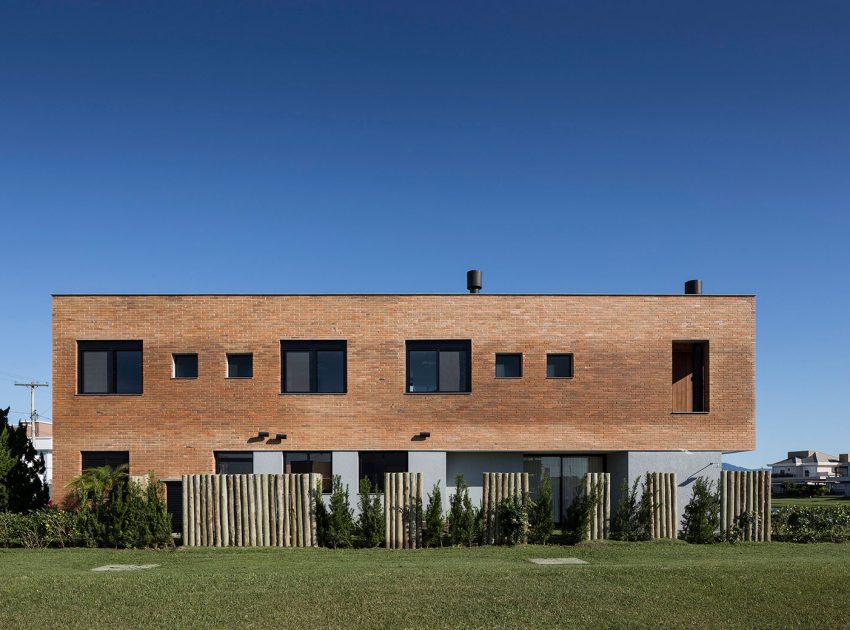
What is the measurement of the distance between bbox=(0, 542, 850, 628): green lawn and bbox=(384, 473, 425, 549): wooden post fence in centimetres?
211

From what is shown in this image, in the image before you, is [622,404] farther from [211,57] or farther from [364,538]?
[211,57]

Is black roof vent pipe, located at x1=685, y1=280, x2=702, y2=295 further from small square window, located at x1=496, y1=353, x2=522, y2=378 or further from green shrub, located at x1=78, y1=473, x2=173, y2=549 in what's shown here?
green shrub, located at x1=78, y1=473, x2=173, y2=549

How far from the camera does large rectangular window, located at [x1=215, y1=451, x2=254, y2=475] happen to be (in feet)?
73.2

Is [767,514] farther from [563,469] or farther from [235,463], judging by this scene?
[235,463]

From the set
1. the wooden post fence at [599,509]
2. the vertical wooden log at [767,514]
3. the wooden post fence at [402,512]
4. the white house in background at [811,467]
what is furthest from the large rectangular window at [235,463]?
the white house in background at [811,467]

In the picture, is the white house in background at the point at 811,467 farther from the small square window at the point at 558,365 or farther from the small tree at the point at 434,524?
the small tree at the point at 434,524

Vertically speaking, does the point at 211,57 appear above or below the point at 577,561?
above

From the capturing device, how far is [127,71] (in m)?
19.6

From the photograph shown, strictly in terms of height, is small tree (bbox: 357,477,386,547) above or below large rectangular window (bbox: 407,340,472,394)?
below

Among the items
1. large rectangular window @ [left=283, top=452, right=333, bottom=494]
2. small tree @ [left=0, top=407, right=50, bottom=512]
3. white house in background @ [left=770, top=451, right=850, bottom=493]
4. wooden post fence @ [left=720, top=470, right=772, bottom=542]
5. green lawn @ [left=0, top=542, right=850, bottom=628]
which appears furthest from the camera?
white house in background @ [left=770, top=451, right=850, bottom=493]

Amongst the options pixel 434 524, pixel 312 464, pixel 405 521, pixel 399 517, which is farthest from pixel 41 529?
pixel 434 524

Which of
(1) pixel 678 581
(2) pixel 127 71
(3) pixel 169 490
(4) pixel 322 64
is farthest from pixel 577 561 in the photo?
(2) pixel 127 71

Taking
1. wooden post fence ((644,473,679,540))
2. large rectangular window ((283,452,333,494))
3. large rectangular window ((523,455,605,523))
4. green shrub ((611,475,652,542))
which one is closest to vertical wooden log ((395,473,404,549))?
large rectangular window ((283,452,333,494))

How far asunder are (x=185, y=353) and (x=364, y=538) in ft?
25.5
